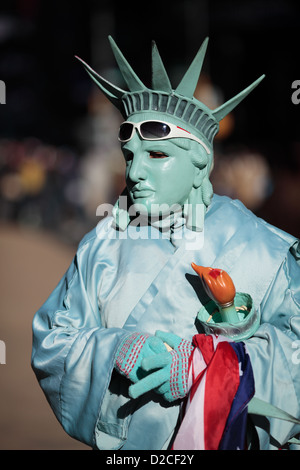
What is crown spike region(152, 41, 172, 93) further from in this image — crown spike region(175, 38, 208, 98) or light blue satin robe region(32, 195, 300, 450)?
light blue satin robe region(32, 195, 300, 450)

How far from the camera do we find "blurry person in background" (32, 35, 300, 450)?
2664mm

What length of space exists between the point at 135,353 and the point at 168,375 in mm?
165

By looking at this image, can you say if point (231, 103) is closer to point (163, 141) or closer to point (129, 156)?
point (163, 141)

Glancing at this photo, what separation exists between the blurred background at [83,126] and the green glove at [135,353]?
10.5 ft

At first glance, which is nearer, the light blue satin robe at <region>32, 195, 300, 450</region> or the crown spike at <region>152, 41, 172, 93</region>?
the light blue satin robe at <region>32, 195, 300, 450</region>

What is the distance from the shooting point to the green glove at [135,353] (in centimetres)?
269

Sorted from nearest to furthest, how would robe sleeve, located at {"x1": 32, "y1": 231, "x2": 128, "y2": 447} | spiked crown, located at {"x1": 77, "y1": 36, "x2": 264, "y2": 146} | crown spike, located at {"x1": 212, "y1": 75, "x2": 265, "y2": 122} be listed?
robe sleeve, located at {"x1": 32, "y1": 231, "x2": 128, "y2": 447} → spiked crown, located at {"x1": 77, "y1": 36, "x2": 264, "y2": 146} → crown spike, located at {"x1": 212, "y1": 75, "x2": 265, "y2": 122}

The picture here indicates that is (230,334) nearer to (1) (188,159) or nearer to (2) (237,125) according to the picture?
(1) (188,159)

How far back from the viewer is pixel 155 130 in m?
2.91

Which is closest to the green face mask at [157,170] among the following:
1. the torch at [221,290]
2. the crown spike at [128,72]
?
the crown spike at [128,72]

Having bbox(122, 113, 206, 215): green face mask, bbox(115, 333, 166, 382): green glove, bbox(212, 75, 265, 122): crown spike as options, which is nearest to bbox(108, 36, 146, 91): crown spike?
bbox(122, 113, 206, 215): green face mask

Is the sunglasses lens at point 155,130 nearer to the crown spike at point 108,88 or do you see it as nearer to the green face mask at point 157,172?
the green face mask at point 157,172

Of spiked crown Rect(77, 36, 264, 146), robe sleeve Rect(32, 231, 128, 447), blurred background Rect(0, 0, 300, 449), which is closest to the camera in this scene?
robe sleeve Rect(32, 231, 128, 447)

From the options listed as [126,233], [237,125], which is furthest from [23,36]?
[126,233]
